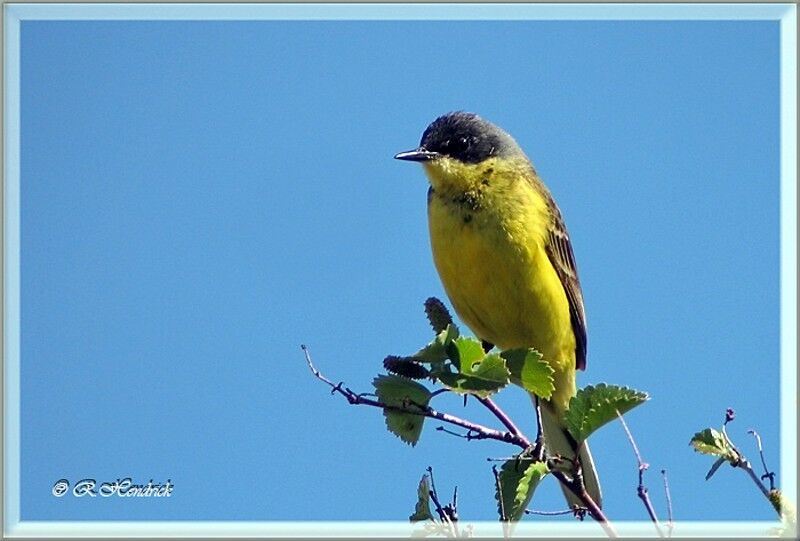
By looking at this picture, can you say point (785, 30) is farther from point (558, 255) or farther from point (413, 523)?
point (413, 523)

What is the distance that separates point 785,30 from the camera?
5199 millimetres

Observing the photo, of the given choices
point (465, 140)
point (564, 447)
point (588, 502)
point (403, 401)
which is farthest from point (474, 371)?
point (465, 140)

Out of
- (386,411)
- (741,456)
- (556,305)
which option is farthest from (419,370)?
(556,305)

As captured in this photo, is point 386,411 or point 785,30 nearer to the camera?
point 386,411

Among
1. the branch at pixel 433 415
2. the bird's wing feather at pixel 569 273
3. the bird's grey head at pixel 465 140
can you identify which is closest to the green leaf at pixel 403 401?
the branch at pixel 433 415

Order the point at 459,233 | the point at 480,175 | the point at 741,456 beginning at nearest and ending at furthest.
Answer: the point at 741,456 < the point at 459,233 < the point at 480,175

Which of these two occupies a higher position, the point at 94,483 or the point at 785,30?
the point at 785,30

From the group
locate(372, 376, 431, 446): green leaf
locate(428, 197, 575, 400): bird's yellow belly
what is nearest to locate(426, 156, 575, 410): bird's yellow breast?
locate(428, 197, 575, 400): bird's yellow belly

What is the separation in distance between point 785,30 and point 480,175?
2.35 meters

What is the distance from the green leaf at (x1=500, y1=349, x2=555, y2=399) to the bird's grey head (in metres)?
2.60

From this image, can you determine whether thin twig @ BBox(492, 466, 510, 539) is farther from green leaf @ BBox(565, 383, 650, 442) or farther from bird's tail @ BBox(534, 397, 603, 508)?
bird's tail @ BBox(534, 397, 603, 508)

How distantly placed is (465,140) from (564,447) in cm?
238

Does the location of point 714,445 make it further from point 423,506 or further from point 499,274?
point 499,274

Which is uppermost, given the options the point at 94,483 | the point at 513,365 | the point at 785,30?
the point at 785,30
